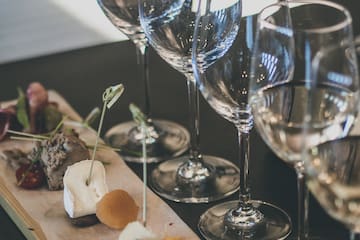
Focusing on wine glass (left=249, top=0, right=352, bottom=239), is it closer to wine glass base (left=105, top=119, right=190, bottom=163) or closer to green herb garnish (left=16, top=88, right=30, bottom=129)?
wine glass base (left=105, top=119, right=190, bottom=163)

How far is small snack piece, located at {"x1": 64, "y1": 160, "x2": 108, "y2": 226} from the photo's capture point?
3.81 ft

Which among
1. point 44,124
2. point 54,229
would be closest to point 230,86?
point 54,229

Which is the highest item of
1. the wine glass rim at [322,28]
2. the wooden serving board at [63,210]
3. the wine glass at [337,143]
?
the wine glass rim at [322,28]

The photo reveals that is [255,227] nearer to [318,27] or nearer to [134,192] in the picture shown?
[134,192]

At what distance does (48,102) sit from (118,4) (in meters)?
0.20

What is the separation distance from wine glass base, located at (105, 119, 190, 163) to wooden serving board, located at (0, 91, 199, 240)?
0.19ft

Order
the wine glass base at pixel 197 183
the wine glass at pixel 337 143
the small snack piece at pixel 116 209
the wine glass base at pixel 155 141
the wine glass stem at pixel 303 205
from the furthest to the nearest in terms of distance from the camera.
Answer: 1. the wine glass base at pixel 155 141
2. the wine glass base at pixel 197 183
3. the small snack piece at pixel 116 209
4. the wine glass stem at pixel 303 205
5. the wine glass at pixel 337 143

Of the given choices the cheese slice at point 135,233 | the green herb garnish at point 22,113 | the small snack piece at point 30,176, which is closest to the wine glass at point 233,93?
the cheese slice at point 135,233

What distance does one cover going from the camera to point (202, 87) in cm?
112

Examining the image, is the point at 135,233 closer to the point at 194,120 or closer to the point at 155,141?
the point at 194,120

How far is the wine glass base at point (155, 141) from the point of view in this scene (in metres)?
1.38

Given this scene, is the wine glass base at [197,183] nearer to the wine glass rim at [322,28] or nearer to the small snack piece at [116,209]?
the small snack piece at [116,209]

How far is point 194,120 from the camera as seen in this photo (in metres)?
1.32

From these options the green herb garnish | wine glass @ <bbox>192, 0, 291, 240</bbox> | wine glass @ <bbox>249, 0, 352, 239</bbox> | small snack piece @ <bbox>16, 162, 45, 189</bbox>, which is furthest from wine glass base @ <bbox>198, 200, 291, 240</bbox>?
the green herb garnish
